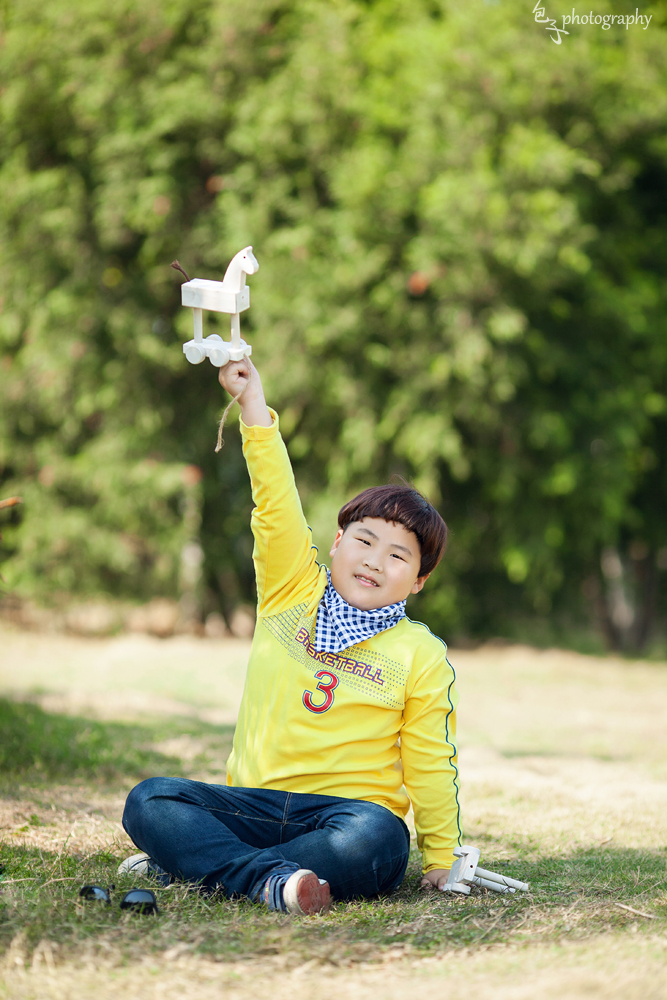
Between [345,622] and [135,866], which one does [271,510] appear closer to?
[345,622]

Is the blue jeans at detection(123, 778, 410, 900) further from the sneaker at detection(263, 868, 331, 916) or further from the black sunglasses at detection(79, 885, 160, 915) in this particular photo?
the black sunglasses at detection(79, 885, 160, 915)

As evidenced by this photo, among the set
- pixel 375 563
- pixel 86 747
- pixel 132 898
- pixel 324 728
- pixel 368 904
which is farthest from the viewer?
pixel 86 747

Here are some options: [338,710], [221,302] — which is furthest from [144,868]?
[221,302]

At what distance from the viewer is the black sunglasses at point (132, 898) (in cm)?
186

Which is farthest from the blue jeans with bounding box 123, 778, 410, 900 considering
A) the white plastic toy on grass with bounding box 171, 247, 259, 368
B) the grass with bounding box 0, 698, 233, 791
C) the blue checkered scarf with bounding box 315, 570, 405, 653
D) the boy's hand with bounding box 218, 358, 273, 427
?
the grass with bounding box 0, 698, 233, 791

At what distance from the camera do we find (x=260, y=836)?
2168mm

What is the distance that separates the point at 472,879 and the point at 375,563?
775 mm

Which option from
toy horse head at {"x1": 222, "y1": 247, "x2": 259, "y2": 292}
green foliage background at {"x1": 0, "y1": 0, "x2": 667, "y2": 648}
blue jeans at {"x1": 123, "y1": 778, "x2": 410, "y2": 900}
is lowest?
blue jeans at {"x1": 123, "y1": 778, "x2": 410, "y2": 900}

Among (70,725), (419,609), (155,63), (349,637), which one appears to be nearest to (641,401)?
(419,609)

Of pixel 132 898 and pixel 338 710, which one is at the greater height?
pixel 338 710

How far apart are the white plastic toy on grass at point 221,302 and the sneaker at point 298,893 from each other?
1161mm

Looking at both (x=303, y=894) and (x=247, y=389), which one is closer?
(x=303, y=894)

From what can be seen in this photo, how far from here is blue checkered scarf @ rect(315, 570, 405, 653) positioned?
2270mm

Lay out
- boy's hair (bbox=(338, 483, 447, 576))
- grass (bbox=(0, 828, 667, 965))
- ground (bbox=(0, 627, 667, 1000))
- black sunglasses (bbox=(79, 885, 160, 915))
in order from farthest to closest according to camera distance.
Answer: boy's hair (bbox=(338, 483, 447, 576)) → black sunglasses (bbox=(79, 885, 160, 915)) → grass (bbox=(0, 828, 667, 965)) → ground (bbox=(0, 627, 667, 1000))
